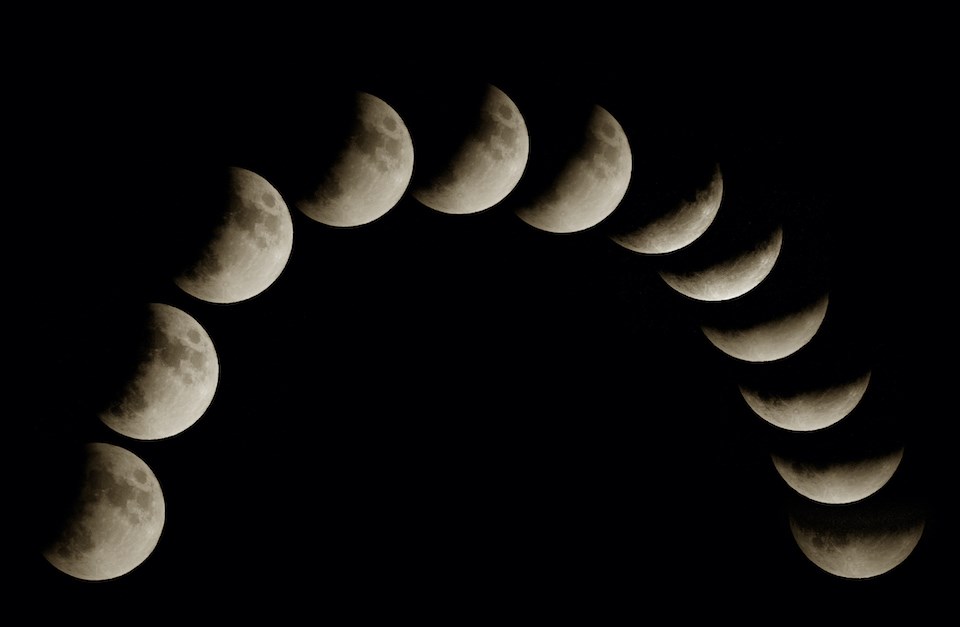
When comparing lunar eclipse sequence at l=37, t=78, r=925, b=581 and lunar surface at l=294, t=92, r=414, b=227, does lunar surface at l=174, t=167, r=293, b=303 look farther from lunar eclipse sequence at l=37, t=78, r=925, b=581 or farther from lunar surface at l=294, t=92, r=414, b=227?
lunar surface at l=294, t=92, r=414, b=227

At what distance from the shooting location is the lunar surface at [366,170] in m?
1.76

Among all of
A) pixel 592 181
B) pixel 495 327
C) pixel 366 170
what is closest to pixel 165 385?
pixel 366 170

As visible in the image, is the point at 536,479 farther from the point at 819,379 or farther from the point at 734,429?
the point at 819,379

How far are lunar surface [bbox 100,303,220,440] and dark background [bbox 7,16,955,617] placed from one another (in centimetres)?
8

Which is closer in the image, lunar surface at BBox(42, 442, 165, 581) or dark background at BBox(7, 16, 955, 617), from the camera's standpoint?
lunar surface at BBox(42, 442, 165, 581)

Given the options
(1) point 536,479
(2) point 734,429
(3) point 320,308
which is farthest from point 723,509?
(3) point 320,308

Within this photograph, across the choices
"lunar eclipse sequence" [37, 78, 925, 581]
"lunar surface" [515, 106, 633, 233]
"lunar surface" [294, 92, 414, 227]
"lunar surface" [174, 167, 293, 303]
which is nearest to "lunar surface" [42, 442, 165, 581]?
"lunar eclipse sequence" [37, 78, 925, 581]

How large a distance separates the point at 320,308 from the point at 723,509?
164 centimetres

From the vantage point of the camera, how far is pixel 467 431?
2.76m

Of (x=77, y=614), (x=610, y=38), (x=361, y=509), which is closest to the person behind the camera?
(x=77, y=614)

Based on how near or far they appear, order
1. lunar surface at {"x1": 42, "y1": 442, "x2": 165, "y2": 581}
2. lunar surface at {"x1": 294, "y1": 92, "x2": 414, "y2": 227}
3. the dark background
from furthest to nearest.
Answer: the dark background, lunar surface at {"x1": 294, "y1": 92, "x2": 414, "y2": 227}, lunar surface at {"x1": 42, "y1": 442, "x2": 165, "y2": 581}

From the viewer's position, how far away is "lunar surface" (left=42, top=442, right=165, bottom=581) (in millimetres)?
1593

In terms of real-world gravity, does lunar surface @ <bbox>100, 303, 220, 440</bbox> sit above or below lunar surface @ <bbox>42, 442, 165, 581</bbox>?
above

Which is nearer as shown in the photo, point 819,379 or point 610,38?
point 819,379
